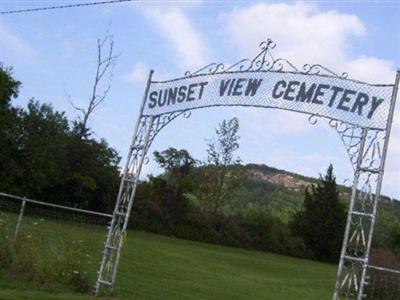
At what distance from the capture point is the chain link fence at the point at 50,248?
11617 millimetres

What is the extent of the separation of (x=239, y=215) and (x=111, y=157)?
15954 millimetres

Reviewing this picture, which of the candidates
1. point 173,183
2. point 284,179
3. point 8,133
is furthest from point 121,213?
point 284,179

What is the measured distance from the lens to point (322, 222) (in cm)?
6375

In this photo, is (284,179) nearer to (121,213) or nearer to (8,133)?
(8,133)

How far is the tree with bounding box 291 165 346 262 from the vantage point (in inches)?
2482

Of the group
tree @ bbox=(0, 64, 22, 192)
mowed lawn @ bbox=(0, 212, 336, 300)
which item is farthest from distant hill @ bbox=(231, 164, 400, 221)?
mowed lawn @ bbox=(0, 212, 336, 300)

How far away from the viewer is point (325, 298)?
1994 cm

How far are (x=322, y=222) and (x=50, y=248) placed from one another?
54.1m

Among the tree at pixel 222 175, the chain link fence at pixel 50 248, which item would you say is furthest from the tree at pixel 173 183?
the chain link fence at pixel 50 248

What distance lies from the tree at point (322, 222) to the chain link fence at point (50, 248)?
50625 mm

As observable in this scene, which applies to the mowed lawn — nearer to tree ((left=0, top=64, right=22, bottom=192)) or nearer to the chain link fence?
the chain link fence

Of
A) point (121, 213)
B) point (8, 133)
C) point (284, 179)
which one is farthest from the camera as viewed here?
point (284, 179)

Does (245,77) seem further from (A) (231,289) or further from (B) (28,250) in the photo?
(A) (231,289)

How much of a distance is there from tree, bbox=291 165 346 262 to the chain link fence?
50625mm
